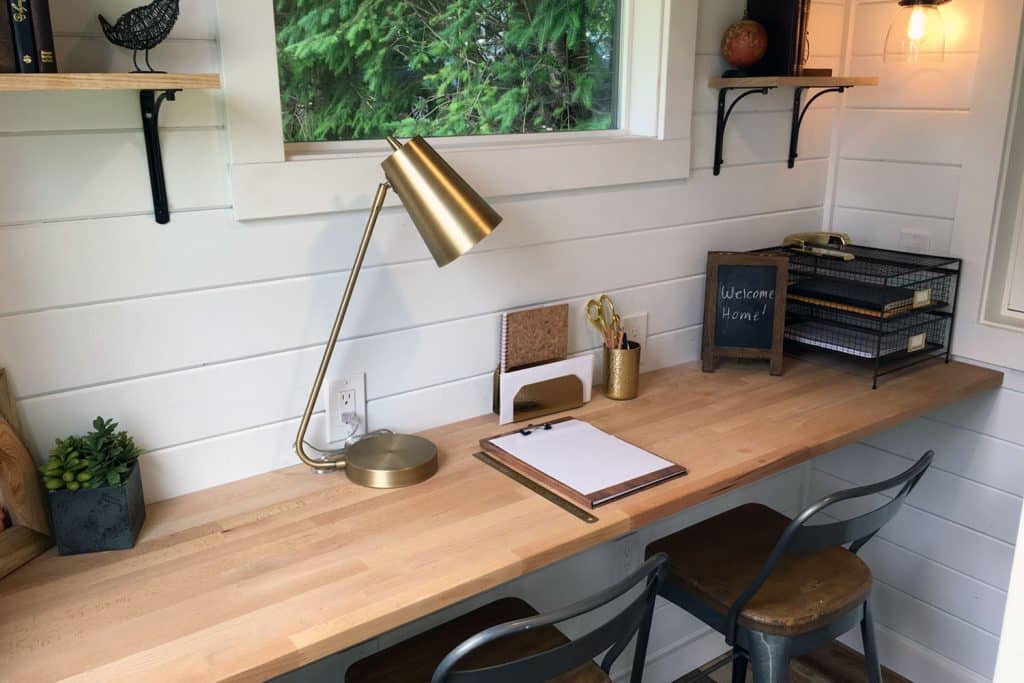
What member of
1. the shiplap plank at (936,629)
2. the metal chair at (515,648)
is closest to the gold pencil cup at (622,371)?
the metal chair at (515,648)

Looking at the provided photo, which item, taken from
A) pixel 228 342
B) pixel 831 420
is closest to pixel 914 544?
pixel 831 420

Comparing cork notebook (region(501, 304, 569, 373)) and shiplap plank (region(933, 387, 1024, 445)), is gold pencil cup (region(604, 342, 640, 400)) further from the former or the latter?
shiplap plank (region(933, 387, 1024, 445))

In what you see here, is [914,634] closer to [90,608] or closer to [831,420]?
[831,420]

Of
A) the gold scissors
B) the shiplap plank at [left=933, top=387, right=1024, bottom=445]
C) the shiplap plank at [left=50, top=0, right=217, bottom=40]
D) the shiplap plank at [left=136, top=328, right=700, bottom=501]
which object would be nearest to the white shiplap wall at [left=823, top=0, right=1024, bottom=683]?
the shiplap plank at [left=933, top=387, right=1024, bottom=445]

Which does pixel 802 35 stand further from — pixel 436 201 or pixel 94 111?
pixel 94 111

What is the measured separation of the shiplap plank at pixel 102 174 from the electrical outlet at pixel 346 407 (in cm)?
39

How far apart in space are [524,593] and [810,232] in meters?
1.23

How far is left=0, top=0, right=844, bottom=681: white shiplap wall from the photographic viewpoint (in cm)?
128

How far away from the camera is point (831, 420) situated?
1.79 m

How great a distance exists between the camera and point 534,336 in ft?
5.97

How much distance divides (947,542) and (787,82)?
1256mm

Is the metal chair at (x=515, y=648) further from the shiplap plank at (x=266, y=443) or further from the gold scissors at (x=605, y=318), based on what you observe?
the gold scissors at (x=605, y=318)

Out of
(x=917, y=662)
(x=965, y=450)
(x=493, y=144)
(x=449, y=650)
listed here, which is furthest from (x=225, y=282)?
(x=917, y=662)

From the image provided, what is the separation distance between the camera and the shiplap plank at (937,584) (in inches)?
86.0
